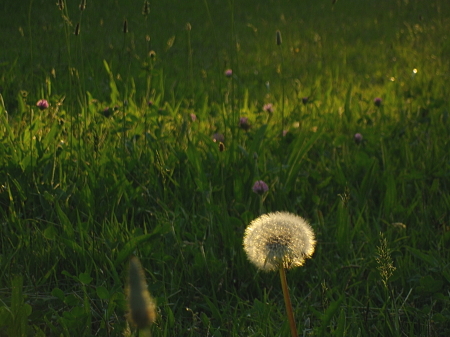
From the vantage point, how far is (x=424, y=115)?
130 inches

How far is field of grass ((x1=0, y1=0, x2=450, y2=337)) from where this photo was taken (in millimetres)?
1548

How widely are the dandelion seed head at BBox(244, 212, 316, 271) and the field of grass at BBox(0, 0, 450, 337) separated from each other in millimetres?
190

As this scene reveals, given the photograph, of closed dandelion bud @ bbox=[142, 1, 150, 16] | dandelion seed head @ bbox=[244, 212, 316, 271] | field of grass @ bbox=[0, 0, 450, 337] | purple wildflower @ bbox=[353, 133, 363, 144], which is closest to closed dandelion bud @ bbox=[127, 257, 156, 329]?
field of grass @ bbox=[0, 0, 450, 337]

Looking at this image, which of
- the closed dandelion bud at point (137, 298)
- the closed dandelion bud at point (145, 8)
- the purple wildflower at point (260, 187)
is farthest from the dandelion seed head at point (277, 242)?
the closed dandelion bud at point (145, 8)

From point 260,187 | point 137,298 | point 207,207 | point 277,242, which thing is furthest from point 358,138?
point 137,298

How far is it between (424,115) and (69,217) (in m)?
2.23

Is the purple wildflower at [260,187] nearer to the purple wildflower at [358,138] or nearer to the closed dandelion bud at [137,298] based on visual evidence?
the purple wildflower at [358,138]

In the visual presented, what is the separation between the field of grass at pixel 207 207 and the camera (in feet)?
5.08

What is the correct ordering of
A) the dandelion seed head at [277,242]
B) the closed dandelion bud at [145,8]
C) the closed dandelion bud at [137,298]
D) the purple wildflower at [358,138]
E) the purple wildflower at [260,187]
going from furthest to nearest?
the purple wildflower at [358,138], the closed dandelion bud at [145,8], the purple wildflower at [260,187], the dandelion seed head at [277,242], the closed dandelion bud at [137,298]

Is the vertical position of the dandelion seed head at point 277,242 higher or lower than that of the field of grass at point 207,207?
higher

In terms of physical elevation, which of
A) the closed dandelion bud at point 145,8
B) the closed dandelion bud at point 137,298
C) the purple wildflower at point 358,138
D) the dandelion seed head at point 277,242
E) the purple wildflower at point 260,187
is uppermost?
the closed dandelion bud at point 145,8

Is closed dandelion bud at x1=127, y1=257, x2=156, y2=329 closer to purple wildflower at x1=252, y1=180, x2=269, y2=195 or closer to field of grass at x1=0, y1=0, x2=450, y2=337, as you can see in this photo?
field of grass at x1=0, y1=0, x2=450, y2=337

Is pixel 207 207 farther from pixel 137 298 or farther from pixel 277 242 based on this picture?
pixel 137 298

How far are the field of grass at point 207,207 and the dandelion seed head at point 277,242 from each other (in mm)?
190
